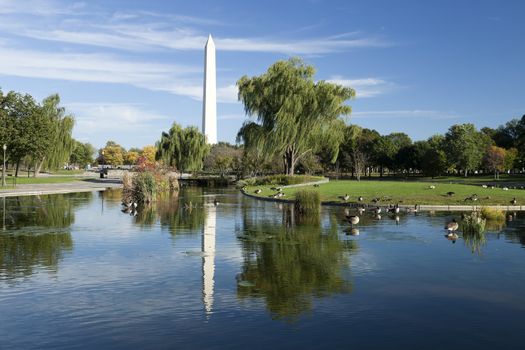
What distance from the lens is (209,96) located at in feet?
344

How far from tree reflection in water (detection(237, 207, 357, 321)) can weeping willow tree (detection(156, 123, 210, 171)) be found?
57.0 meters

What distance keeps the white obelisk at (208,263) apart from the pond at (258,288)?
0.13 feet

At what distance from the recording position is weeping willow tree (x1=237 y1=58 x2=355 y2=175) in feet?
183

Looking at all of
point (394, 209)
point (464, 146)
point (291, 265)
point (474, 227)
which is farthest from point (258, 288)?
point (464, 146)

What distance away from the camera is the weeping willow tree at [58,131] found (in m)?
70.4

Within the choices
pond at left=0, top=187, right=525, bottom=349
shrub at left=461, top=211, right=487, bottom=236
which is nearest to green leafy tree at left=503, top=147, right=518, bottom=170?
pond at left=0, top=187, right=525, bottom=349

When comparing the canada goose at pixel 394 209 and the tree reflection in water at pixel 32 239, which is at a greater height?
the canada goose at pixel 394 209

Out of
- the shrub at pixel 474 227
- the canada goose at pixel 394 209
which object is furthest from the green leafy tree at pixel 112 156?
the shrub at pixel 474 227

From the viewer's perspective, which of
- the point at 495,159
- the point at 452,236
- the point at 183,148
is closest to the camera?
the point at 452,236

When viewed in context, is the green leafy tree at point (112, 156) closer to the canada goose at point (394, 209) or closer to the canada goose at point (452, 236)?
the canada goose at point (394, 209)

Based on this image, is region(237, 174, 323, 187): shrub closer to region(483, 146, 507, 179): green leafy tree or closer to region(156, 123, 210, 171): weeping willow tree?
region(156, 123, 210, 171): weeping willow tree

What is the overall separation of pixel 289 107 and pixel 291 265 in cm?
4308

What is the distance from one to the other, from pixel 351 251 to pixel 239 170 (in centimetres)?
6733

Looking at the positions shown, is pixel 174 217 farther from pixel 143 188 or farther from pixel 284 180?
pixel 284 180
